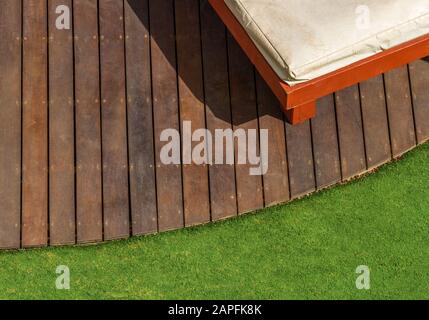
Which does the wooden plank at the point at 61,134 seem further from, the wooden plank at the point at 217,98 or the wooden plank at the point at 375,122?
the wooden plank at the point at 375,122

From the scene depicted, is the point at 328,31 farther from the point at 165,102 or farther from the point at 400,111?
the point at 165,102

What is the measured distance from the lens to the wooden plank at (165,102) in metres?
5.93

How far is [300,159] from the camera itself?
6047 mm

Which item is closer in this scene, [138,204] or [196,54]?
[138,204]

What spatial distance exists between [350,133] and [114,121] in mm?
2475

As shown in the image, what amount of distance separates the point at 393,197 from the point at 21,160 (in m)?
3.86

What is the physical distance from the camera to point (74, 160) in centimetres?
604

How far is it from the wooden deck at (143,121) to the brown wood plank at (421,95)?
0.01 m

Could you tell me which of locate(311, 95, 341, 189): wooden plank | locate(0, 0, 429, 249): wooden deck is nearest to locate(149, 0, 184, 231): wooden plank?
locate(0, 0, 429, 249): wooden deck

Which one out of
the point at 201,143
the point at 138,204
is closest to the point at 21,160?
the point at 138,204

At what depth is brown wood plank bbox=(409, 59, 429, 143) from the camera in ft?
20.1

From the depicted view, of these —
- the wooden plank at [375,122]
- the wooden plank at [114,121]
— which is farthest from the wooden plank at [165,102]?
the wooden plank at [375,122]

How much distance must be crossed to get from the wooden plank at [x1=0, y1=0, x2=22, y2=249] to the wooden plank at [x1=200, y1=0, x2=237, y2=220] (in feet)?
6.55
